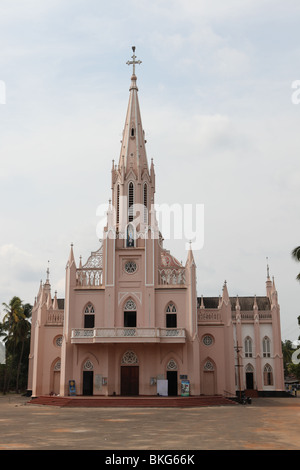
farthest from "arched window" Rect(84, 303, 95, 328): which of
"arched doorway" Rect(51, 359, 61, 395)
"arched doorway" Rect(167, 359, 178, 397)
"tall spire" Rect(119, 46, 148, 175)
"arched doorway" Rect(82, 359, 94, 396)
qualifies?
"tall spire" Rect(119, 46, 148, 175)

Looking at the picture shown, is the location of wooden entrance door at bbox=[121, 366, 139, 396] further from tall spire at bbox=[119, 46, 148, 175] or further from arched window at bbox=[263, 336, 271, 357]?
arched window at bbox=[263, 336, 271, 357]

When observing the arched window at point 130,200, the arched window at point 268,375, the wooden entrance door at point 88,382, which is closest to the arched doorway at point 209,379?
the wooden entrance door at point 88,382

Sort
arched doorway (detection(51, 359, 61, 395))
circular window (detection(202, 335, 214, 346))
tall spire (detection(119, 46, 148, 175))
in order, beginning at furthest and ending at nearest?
tall spire (detection(119, 46, 148, 175)), arched doorway (detection(51, 359, 61, 395)), circular window (detection(202, 335, 214, 346))

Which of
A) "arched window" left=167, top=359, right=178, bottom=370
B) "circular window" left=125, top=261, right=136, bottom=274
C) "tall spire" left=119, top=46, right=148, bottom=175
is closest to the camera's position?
"arched window" left=167, top=359, right=178, bottom=370

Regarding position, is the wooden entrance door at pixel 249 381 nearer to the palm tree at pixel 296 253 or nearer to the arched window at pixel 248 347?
the arched window at pixel 248 347

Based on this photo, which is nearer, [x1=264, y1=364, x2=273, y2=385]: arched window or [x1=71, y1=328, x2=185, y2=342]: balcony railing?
[x1=71, y1=328, x2=185, y2=342]: balcony railing

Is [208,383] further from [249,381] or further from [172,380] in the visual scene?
[249,381]

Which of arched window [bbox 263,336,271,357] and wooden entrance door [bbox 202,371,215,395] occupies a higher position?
arched window [bbox 263,336,271,357]

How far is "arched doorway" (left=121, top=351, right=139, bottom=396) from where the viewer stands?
43.7m

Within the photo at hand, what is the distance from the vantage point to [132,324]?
148 feet

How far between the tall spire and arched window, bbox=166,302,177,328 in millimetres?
13996

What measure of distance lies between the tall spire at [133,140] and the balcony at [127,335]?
16280mm
